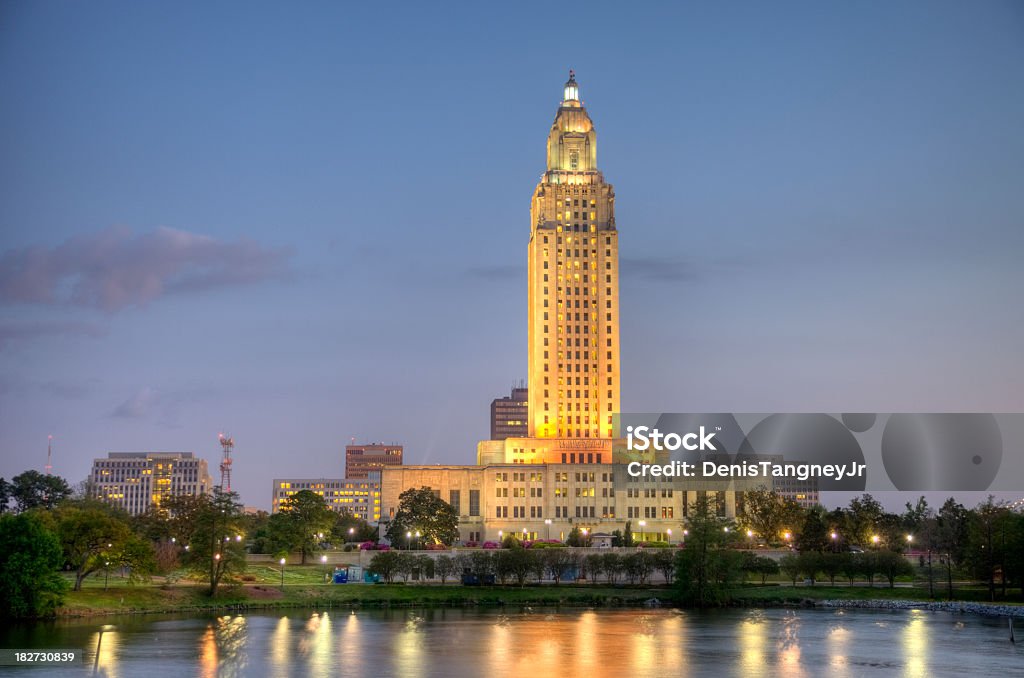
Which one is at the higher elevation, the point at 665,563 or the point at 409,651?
the point at 665,563

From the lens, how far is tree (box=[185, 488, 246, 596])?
11950cm

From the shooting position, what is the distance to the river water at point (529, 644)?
7344cm

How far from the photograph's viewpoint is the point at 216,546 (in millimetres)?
119625

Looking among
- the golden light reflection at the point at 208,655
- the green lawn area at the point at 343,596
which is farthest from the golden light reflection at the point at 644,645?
the golden light reflection at the point at 208,655

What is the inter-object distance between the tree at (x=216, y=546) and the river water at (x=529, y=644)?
10.4 meters

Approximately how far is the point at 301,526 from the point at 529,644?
2772 inches

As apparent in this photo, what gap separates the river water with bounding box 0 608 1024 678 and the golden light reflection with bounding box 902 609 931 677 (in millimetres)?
102

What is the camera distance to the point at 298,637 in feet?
299

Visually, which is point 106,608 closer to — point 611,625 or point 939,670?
point 611,625

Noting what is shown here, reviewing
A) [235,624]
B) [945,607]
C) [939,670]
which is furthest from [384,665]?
[945,607]

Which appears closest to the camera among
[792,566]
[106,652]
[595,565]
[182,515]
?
[106,652]

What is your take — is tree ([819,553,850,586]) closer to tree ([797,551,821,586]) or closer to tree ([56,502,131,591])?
tree ([797,551,821,586])

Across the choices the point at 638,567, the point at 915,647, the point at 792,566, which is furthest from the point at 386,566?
the point at 915,647

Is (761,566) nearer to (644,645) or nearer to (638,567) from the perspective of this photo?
Answer: (638,567)
